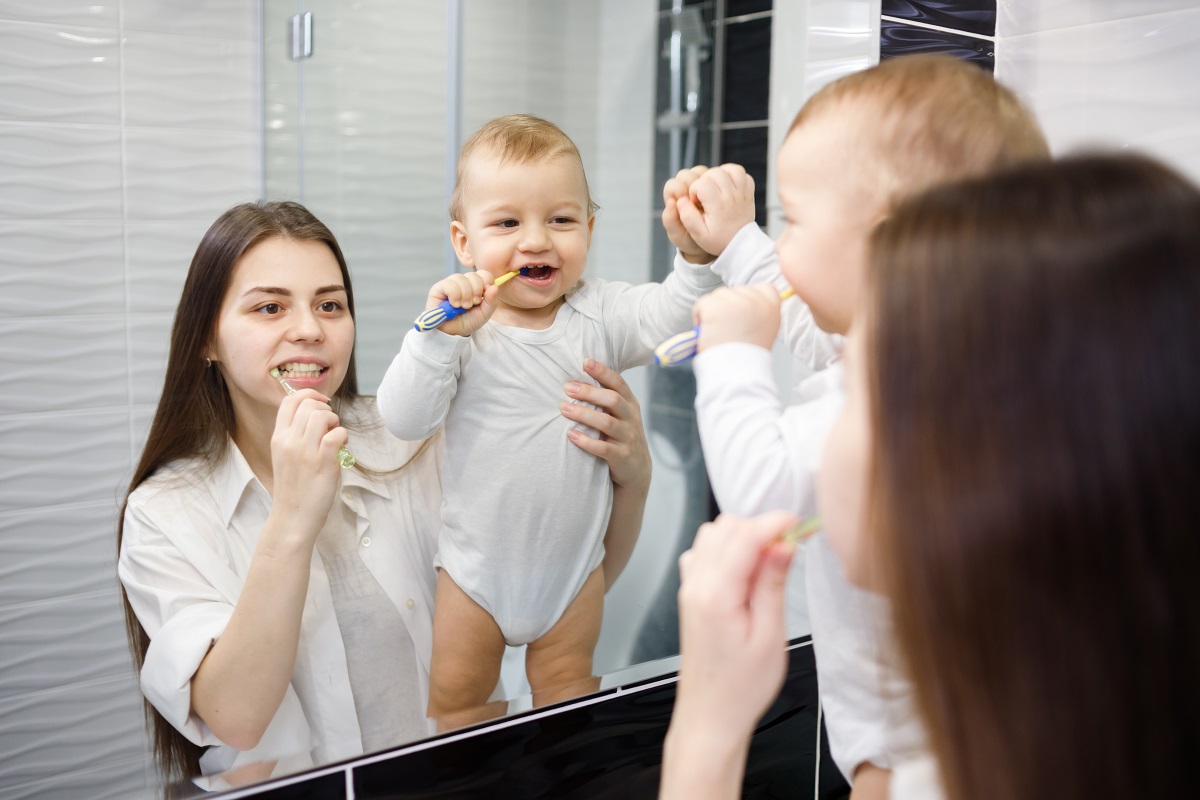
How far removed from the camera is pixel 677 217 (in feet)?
3.07

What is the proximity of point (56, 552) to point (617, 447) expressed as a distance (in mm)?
551

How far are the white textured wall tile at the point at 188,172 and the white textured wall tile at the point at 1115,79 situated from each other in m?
1.08

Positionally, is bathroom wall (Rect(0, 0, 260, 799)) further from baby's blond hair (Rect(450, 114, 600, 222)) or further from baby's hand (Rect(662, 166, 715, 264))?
baby's hand (Rect(662, 166, 715, 264))

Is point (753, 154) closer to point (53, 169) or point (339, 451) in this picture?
point (339, 451)

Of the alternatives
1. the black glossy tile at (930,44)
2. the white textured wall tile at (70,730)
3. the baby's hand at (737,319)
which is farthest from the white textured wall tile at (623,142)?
the white textured wall tile at (70,730)

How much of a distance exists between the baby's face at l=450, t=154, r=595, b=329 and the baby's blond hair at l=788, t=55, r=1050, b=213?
15.1 inches

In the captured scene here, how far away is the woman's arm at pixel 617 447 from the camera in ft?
3.33

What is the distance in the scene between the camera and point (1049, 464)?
41 centimetres

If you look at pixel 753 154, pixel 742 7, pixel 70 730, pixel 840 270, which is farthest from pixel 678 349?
pixel 742 7

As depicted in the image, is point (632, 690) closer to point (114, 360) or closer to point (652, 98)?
point (114, 360)

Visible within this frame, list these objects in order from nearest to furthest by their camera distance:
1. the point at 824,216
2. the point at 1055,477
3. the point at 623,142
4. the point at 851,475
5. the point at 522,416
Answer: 1. the point at 1055,477
2. the point at 851,475
3. the point at 824,216
4. the point at 522,416
5. the point at 623,142

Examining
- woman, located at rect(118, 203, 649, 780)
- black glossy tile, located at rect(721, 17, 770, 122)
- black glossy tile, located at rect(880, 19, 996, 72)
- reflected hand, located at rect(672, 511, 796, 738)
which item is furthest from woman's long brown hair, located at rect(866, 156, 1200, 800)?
black glossy tile, located at rect(721, 17, 770, 122)

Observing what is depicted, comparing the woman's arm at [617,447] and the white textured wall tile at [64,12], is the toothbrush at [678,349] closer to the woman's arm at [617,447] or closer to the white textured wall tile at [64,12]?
the woman's arm at [617,447]

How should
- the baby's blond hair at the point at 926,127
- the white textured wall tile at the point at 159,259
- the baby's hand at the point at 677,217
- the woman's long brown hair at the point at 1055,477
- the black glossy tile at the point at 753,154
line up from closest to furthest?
the woman's long brown hair at the point at 1055,477 < the baby's blond hair at the point at 926,127 < the white textured wall tile at the point at 159,259 < the baby's hand at the point at 677,217 < the black glossy tile at the point at 753,154
